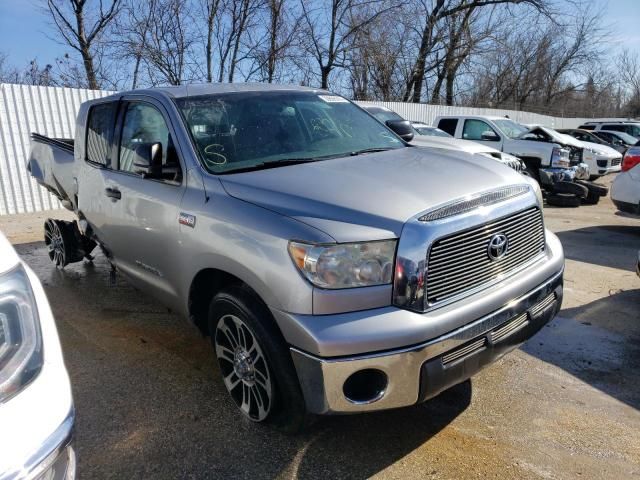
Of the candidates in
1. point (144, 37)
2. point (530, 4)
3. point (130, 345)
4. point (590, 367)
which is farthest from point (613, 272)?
point (530, 4)

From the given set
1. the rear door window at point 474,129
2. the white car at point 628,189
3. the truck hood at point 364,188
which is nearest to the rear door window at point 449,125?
the rear door window at point 474,129

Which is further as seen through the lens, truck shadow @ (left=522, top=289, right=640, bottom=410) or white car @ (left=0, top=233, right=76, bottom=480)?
truck shadow @ (left=522, top=289, right=640, bottom=410)

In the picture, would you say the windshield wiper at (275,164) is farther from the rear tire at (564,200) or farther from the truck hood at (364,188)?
the rear tire at (564,200)

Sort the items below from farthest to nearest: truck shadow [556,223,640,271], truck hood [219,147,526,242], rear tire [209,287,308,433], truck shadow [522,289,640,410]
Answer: truck shadow [556,223,640,271]
truck shadow [522,289,640,410]
rear tire [209,287,308,433]
truck hood [219,147,526,242]

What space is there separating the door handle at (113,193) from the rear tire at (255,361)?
4.71 feet

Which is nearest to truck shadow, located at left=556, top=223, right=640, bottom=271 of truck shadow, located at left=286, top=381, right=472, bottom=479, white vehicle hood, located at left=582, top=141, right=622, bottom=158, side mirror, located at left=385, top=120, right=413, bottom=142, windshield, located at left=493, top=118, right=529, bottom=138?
side mirror, located at left=385, top=120, right=413, bottom=142

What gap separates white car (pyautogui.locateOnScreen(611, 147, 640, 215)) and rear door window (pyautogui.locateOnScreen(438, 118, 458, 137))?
5.60m

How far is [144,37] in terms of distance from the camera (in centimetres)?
1933

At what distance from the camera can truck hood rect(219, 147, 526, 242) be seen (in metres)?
2.27

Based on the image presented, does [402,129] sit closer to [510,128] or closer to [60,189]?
[60,189]

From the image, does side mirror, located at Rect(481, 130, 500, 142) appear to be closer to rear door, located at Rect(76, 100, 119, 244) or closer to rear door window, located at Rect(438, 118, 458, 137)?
rear door window, located at Rect(438, 118, 458, 137)

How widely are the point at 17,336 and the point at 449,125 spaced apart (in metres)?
12.5

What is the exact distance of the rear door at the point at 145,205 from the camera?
10.2ft

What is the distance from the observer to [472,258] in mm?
2418
